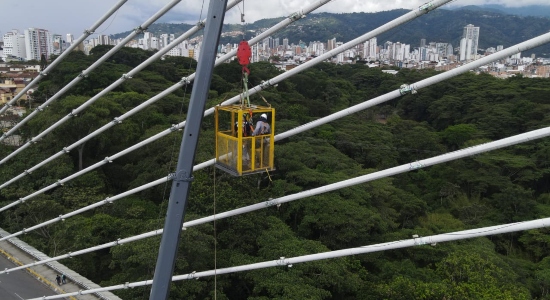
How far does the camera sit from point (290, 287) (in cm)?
805

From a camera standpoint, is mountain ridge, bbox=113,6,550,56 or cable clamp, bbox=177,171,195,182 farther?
mountain ridge, bbox=113,6,550,56

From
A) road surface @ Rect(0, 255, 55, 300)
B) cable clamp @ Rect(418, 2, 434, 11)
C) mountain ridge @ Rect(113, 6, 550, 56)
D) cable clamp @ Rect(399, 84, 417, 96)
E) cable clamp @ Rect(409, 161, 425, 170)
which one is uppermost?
mountain ridge @ Rect(113, 6, 550, 56)

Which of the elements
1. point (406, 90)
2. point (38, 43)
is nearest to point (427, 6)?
point (406, 90)

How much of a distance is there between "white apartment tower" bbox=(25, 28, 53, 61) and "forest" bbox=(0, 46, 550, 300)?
167ft

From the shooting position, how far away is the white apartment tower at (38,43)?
67.8 meters

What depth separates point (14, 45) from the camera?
73.2m

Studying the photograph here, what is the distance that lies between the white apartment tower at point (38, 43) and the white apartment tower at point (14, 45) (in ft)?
8.29

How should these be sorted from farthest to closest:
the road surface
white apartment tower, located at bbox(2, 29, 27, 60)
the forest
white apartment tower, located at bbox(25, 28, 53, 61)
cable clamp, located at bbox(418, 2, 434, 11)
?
1. white apartment tower, located at bbox(2, 29, 27, 60)
2. white apartment tower, located at bbox(25, 28, 53, 61)
3. the forest
4. the road surface
5. cable clamp, located at bbox(418, 2, 434, 11)

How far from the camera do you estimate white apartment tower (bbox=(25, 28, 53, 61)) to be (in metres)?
67.8

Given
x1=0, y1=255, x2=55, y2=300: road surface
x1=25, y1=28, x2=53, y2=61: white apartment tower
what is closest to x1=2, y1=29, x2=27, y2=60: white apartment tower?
x1=25, y1=28, x2=53, y2=61: white apartment tower

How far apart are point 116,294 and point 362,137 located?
13120 mm

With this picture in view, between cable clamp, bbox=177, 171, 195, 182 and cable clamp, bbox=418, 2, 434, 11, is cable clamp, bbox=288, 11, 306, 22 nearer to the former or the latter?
cable clamp, bbox=418, 2, 434, 11

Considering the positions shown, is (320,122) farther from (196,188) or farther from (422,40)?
(422,40)

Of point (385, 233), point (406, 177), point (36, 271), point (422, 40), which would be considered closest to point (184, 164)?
point (36, 271)
